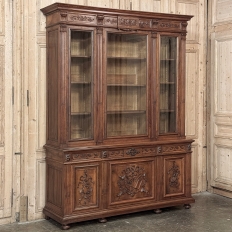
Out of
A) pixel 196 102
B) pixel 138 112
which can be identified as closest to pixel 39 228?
pixel 138 112

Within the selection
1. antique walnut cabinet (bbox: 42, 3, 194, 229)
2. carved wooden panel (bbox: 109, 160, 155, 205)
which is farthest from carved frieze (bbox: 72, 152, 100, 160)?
carved wooden panel (bbox: 109, 160, 155, 205)

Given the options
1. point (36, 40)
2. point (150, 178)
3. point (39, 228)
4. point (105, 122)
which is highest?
point (36, 40)

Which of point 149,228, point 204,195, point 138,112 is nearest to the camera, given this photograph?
point 149,228

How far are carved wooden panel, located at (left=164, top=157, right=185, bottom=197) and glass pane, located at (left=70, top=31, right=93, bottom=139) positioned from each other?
1.14m

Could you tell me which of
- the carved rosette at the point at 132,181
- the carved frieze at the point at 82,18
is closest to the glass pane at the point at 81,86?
the carved frieze at the point at 82,18

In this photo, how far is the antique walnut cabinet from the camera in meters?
4.89

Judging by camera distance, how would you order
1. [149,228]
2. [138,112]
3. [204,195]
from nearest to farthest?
1. [149,228]
2. [138,112]
3. [204,195]

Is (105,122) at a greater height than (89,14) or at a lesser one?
lesser

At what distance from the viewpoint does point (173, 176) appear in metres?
5.60

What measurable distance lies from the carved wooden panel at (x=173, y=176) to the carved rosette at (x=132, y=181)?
32 cm

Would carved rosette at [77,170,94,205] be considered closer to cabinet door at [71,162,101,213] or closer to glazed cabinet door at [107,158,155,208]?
cabinet door at [71,162,101,213]

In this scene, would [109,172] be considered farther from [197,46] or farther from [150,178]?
[197,46]

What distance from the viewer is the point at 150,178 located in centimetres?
542

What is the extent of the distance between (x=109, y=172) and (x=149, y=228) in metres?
0.76
